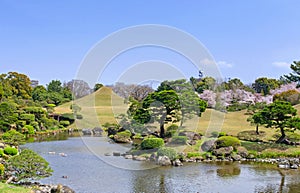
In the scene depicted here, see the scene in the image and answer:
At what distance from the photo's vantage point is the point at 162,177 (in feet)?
46.6

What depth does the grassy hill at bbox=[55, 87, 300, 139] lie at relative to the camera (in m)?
27.3

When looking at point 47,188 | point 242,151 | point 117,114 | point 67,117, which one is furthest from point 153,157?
point 67,117

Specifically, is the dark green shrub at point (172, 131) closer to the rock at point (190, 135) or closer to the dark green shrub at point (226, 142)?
the rock at point (190, 135)

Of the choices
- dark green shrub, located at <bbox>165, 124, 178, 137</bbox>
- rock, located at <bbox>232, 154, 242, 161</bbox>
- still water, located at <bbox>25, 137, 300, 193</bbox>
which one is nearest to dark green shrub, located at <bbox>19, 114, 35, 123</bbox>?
still water, located at <bbox>25, 137, 300, 193</bbox>

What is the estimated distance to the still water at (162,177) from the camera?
12.7m

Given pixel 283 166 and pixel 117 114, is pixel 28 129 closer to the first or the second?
pixel 117 114

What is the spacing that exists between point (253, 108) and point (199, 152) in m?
15.0

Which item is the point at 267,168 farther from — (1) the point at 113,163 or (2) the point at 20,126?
(2) the point at 20,126

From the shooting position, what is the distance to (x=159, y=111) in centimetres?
2236

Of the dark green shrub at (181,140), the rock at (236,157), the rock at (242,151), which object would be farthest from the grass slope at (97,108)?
the rock at (236,157)

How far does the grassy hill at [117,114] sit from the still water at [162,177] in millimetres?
8956

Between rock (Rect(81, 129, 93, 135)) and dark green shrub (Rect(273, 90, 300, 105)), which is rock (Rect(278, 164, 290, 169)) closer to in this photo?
rock (Rect(81, 129, 93, 135))

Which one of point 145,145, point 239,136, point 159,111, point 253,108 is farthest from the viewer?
point 253,108

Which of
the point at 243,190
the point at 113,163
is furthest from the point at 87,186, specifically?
the point at 243,190
